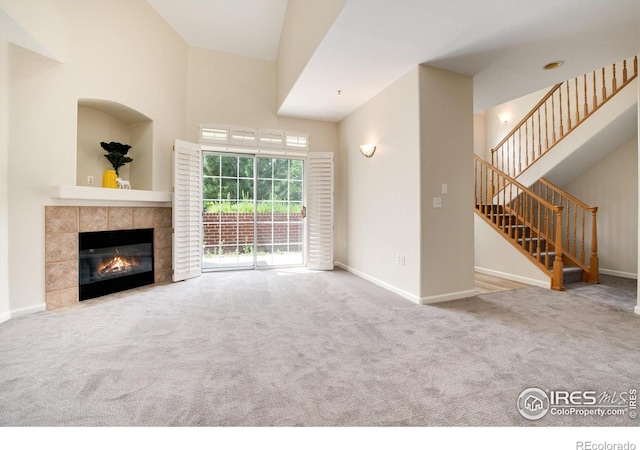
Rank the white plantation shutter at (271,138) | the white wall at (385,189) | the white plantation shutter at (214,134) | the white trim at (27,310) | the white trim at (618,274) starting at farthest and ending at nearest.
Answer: the white plantation shutter at (271,138) < the white plantation shutter at (214,134) < the white trim at (618,274) < the white wall at (385,189) < the white trim at (27,310)

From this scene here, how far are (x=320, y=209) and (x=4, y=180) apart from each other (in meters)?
3.79

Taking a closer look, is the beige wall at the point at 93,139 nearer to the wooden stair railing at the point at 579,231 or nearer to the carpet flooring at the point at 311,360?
Result: the carpet flooring at the point at 311,360

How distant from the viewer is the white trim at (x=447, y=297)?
321 centimetres

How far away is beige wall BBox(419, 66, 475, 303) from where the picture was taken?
3.23 meters

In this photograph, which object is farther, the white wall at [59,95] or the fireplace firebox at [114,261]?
the fireplace firebox at [114,261]

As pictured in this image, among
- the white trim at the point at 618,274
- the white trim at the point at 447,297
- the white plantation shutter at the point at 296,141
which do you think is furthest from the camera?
the white plantation shutter at the point at 296,141

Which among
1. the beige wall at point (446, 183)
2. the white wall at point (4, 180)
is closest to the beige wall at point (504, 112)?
the beige wall at point (446, 183)

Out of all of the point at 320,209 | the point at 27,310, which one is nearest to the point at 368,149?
the point at 320,209

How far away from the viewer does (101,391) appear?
1613mm

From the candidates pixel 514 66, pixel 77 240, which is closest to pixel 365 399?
pixel 77 240

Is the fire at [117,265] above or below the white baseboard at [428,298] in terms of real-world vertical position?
above

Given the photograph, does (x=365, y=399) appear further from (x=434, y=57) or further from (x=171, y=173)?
(x=171, y=173)

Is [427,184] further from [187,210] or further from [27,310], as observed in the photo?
[27,310]

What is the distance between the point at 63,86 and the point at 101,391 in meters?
3.20
